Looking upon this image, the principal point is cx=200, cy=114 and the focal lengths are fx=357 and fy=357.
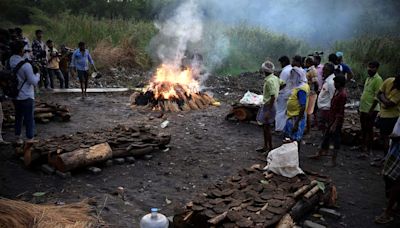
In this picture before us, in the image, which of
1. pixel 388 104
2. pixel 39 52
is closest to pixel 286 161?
pixel 388 104

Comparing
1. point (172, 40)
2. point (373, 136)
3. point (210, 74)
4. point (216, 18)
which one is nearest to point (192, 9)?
point (172, 40)

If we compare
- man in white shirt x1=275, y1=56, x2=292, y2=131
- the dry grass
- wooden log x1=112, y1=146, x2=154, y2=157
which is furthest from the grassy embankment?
the dry grass

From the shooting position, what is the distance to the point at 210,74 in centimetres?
1747

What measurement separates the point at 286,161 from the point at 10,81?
4.84 meters

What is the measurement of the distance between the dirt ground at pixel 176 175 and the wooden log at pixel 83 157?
7.5 inches

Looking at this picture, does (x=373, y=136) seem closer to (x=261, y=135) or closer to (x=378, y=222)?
(x=261, y=135)

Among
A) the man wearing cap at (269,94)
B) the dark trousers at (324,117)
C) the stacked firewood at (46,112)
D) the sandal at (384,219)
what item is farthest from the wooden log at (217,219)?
the stacked firewood at (46,112)

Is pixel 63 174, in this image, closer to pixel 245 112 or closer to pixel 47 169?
pixel 47 169

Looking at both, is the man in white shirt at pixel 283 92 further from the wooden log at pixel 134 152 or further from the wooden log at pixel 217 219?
the wooden log at pixel 217 219

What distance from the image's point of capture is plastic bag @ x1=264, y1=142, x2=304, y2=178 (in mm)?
4910

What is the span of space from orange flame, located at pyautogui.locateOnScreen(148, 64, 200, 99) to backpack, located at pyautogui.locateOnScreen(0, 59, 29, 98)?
16.7ft

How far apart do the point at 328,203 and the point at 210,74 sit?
12848mm

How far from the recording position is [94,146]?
6.06 m

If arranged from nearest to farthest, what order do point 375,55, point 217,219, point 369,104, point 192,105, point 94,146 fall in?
1. point 217,219
2. point 94,146
3. point 369,104
4. point 192,105
5. point 375,55
